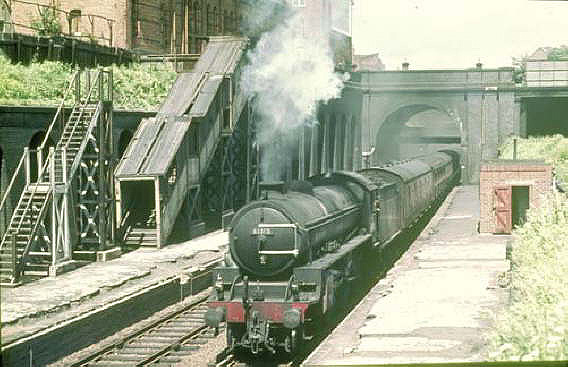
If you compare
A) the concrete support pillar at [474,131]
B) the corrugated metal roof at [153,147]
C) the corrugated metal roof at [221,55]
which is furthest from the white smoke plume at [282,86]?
the concrete support pillar at [474,131]

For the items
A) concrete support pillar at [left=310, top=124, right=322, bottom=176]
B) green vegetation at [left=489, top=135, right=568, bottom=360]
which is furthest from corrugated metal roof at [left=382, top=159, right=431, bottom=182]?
green vegetation at [left=489, top=135, right=568, bottom=360]

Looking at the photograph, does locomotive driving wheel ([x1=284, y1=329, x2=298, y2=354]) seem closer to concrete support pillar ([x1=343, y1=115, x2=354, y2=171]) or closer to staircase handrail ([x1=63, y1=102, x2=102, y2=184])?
staircase handrail ([x1=63, y1=102, x2=102, y2=184])

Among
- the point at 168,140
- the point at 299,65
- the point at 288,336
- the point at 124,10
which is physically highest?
the point at 124,10

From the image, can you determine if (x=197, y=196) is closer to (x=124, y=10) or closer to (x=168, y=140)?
(x=168, y=140)

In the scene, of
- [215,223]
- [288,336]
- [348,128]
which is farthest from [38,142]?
[348,128]

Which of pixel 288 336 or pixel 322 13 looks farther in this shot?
pixel 322 13

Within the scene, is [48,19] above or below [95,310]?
above

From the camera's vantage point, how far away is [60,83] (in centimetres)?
2462

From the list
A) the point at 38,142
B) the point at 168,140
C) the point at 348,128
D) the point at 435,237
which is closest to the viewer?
the point at 38,142

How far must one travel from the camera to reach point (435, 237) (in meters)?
25.9

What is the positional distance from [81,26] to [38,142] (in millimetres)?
10785

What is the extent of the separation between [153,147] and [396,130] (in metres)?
37.6

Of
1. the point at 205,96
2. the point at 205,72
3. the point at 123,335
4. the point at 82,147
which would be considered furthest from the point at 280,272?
the point at 205,72

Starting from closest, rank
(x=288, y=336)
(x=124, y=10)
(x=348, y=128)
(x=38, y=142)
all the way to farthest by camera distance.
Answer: (x=288, y=336) → (x=38, y=142) → (x=124, y=10) → (x=348, y=128)
